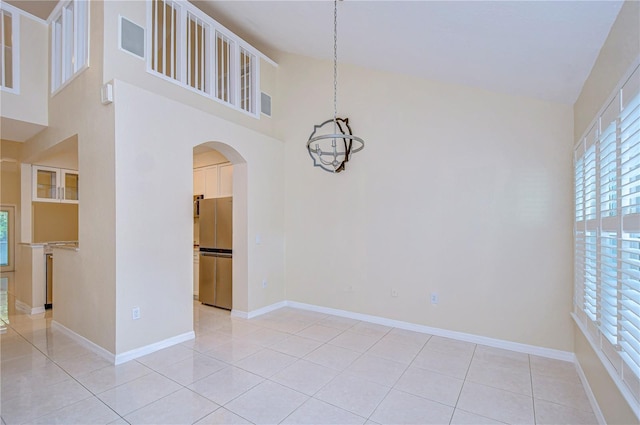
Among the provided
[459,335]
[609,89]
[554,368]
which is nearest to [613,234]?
[609,89]

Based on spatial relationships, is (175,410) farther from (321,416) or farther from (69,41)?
(69,41)

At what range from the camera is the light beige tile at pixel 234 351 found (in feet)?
9.95

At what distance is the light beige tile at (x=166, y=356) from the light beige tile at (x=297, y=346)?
859 millimetres

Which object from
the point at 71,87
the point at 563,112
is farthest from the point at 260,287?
the point at 563,112

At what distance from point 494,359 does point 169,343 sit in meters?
3.26

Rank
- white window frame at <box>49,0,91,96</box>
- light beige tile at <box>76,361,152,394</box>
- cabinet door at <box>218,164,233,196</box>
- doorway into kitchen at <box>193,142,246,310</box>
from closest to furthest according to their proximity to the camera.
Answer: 1. light beige tile at <box>76,361,152,394</box>
2. white window frame at <box>49,0,91,96</box>
3. doorway into kitchen at <box>193,142,246,310</box>
4. cabinet door at <box>218,164,233,196</box>

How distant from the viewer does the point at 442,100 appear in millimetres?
3641

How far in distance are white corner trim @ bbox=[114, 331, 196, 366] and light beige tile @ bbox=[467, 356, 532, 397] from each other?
9.31ft

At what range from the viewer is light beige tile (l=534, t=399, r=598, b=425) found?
2096mm

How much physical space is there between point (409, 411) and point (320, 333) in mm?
1658

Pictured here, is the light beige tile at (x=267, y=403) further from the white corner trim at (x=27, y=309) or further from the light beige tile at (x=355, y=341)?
the white corner trim at (x=27, y=309)

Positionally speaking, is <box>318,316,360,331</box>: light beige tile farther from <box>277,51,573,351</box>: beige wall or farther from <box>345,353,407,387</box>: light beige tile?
<box>345,353,407,387</box>: light beige tile

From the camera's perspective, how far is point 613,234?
1.83 m

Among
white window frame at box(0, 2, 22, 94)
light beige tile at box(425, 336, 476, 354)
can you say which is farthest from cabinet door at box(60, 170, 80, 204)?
light beige tile at box(425, 336, 476, 354)
